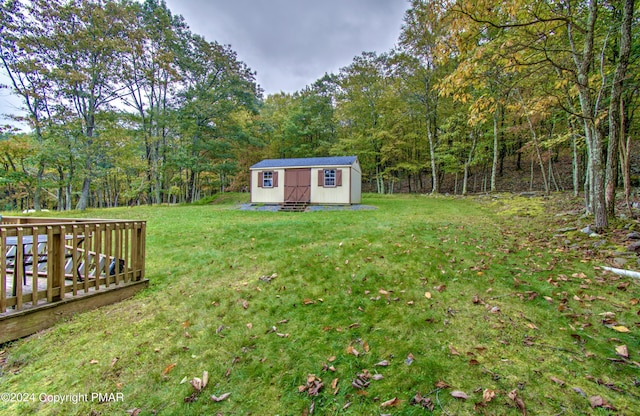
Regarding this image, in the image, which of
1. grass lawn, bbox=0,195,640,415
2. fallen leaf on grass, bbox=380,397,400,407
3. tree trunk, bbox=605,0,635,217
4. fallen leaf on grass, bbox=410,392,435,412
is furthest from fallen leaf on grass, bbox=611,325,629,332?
tree trunk, bbox=605,0,635,217

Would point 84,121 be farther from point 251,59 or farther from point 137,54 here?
point 251,59

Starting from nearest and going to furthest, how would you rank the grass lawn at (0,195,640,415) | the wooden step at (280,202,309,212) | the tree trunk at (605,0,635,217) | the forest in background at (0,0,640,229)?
the grass lawn at (0,195,640,415)
the tree trunk at (605,0,635,217)
the forest in background at (0,0,640,229)
the wooden step at (280,202,309,212)

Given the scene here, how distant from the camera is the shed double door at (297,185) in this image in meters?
15.3

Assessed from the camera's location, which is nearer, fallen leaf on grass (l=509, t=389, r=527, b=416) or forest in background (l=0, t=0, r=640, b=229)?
fallen leaf on grass (l=509, t=389, r=527, b=416)

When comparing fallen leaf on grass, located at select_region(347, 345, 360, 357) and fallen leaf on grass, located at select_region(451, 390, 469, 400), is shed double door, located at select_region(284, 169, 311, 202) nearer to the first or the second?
fallen leaf on grass, located at select_region(347, 345, 360, 357)

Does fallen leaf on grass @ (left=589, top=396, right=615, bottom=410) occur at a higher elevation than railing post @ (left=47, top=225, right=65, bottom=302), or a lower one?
lower

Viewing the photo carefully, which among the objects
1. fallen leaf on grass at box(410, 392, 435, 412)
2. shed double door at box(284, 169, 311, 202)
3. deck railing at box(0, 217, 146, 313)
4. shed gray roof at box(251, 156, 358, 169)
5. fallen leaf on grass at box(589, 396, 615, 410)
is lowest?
fallen leaf on grass at box(410, 392, 435, 412)

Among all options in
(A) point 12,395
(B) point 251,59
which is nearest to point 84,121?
(B) point 251,59

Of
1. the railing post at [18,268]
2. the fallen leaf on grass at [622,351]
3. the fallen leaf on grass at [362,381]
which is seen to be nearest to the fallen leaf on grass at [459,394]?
the fallen leaf on grass at [362,381]

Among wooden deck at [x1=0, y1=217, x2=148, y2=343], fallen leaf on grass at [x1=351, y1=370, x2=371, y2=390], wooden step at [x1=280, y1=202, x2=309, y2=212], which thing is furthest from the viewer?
wooden step at [x1=280, y1=202, x2=309, y2=212]

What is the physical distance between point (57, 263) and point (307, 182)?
12587 millimetres

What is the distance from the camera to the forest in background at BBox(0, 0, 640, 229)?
7.04m

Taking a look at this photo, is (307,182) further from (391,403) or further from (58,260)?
(391,403)

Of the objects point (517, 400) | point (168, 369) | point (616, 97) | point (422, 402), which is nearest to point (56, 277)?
point (168, 369)
